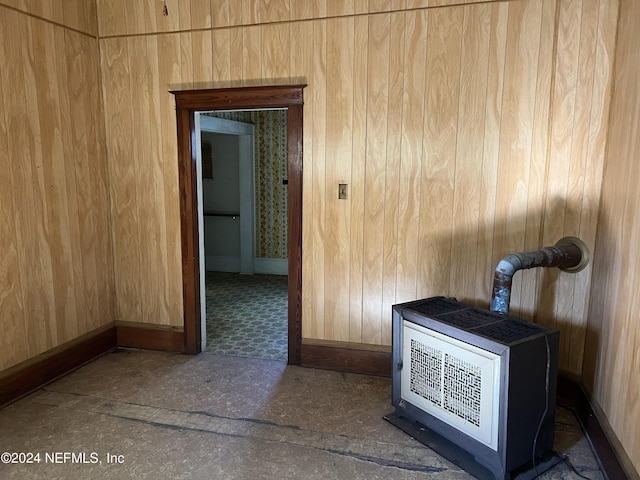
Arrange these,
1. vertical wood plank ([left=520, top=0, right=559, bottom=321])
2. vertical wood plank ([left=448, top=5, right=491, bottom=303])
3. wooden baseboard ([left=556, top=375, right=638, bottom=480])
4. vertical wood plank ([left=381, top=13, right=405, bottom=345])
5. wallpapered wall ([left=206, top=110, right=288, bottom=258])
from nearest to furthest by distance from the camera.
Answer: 1. wooden baseboard ([left=556, top=375, right=638, bottom=480])
2. vertical wood plank ([left=520, top=0, right=559, bottom=321])
3. vertical wood plank ([left=448, top=5, right=491, bottom=303])
4. vertical wood plank ([left=381, top=13, right=405, bottom=345])
5. wallpapered wall ([left=206, top=110, right=288, bottom=258])

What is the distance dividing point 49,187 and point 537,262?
3.16m

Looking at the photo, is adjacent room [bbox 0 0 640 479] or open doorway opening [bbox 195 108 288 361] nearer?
adjacent room [bbox 0 0 640 479]

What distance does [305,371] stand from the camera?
317 cm

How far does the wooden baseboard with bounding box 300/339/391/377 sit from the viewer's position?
10.2 feet

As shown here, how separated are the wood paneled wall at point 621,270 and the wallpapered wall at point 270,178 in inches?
165

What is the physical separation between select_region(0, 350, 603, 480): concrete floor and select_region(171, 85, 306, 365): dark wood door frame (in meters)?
0.39

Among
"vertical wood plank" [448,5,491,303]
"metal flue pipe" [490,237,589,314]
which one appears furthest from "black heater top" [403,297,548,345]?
"vertical wood plank" [448,5,491,303]

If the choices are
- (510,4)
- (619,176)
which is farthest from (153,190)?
(619,176)

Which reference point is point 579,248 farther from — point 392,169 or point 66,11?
point 66,11

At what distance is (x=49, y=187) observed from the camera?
2955mm

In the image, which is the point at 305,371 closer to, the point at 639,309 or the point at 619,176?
the point at 639,309

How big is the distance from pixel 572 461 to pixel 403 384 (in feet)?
2.96

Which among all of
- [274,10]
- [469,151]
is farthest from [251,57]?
[469,151]

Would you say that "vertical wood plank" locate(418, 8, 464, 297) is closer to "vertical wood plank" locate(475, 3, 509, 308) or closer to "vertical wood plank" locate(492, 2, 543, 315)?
"vertical wood plank" locate(475, 3, 509, 308)
